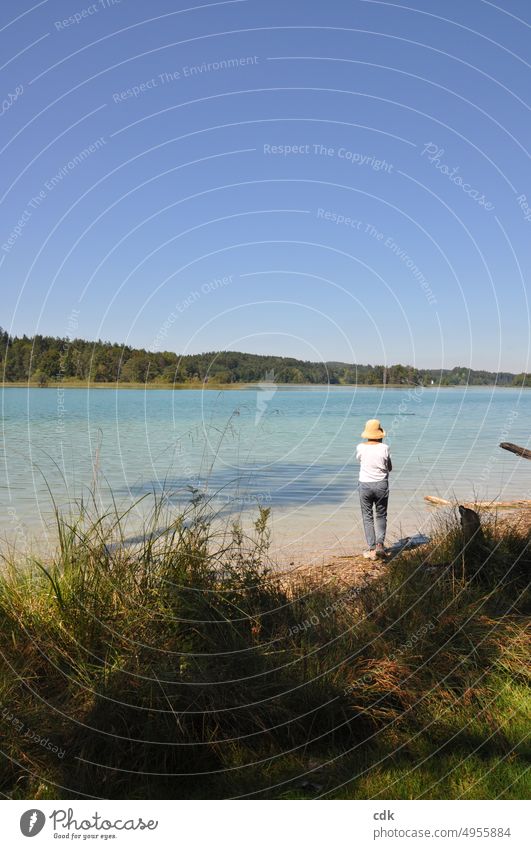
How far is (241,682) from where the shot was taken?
4289 mm

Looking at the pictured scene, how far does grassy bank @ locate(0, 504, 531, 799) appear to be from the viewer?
384cm

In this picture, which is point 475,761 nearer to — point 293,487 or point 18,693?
point 18,693

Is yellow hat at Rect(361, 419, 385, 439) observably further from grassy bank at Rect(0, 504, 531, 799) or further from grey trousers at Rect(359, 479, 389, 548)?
grassy bank at Rect(0, 504, 531, 799)

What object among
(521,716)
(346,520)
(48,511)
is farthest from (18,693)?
(48,511)

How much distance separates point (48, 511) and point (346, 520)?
6.05 m

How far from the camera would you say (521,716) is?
14.5ft

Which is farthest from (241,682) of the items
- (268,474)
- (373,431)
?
(268,474)

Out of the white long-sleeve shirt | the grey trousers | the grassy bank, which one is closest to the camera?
the grassy bank

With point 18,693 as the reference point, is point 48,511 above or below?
below

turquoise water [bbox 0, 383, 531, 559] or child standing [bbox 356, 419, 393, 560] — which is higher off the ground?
child standing [bbox 356, 419, 393, 560]

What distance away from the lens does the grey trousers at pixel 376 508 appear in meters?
9.84

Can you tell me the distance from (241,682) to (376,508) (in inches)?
236

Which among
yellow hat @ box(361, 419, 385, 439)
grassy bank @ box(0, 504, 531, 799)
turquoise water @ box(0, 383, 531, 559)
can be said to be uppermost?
yellow hat @ box(361, 419, 385, 439)

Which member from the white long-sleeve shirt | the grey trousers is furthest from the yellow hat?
the grey trousers
